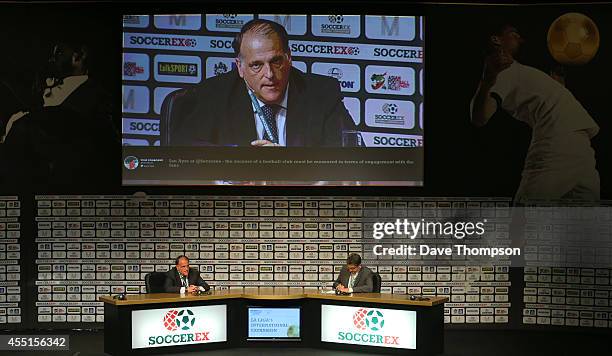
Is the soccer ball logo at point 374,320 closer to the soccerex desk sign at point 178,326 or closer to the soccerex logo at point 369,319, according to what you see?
the soccerex logo at point 369,319

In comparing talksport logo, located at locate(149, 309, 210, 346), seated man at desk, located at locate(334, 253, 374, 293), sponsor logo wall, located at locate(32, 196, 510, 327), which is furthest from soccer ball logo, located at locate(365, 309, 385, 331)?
talksport logo, located at locate(149, 309, 210, 346)

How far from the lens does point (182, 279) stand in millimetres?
7414

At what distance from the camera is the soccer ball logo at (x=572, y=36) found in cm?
837

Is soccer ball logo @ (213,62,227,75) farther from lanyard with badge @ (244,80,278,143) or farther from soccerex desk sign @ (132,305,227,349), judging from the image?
soccerex desk sign @ (132,305,227,349)

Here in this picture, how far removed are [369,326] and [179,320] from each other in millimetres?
1857

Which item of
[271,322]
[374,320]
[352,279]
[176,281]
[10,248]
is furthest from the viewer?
[10,248]

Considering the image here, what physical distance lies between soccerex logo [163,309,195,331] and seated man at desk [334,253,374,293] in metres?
1.50

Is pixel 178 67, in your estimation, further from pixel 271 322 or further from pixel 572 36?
pixel 572 36

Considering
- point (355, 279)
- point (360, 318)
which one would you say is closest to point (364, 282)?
point (355, 279)

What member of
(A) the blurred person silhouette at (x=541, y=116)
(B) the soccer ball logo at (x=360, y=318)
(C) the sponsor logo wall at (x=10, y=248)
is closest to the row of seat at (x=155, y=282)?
(B) the soccer ball logo at (x=360, y=318)

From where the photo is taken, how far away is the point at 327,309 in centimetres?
725

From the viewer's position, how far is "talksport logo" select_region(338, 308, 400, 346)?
7035mm

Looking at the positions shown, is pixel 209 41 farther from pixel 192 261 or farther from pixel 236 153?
pixel 192 261

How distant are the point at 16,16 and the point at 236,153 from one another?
3.05 m
